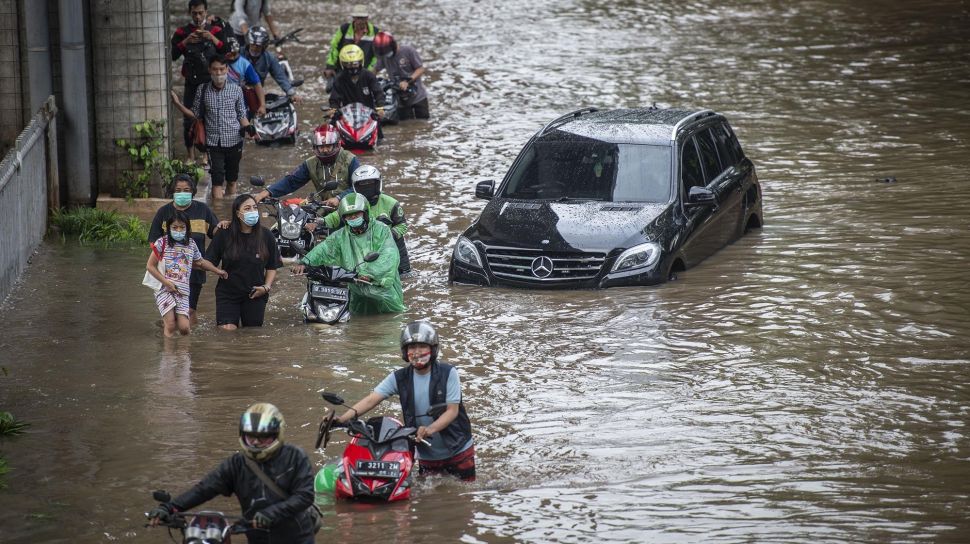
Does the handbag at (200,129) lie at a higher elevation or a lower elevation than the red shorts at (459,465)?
higher

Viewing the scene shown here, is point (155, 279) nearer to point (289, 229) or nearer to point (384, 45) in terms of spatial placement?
point (289, 229)

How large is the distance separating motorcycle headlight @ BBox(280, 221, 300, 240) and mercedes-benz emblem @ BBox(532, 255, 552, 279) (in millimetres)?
2646

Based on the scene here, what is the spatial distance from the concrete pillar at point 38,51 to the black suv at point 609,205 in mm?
5806

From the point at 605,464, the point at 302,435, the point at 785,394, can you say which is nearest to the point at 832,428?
the point at 785,394

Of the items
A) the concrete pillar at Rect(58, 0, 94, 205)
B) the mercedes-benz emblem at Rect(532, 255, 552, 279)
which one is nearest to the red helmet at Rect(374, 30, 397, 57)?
the concrete pillar at Rect(58, 0, 94, 205)

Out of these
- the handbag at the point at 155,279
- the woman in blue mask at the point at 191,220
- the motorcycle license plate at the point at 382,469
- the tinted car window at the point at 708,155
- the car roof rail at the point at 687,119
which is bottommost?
the motorcycle license plate at the point at 382,469

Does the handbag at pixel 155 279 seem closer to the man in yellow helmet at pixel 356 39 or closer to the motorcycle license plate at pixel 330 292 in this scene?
the motorcycle license plate at pixel 330 292

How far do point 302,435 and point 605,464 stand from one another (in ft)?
7.24

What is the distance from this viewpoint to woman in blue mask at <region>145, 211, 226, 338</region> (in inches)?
521

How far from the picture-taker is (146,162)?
18062 millimetres

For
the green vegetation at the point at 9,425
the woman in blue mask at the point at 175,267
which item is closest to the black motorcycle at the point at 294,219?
the woman in blue mask at the point at 175,267

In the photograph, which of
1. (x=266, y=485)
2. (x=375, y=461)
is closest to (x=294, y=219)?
(x=375, y=461)

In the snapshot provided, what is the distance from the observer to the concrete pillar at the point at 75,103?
17.2 metres

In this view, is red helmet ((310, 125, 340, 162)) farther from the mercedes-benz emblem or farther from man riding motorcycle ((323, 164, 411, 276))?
the mercedes-benz emblem
